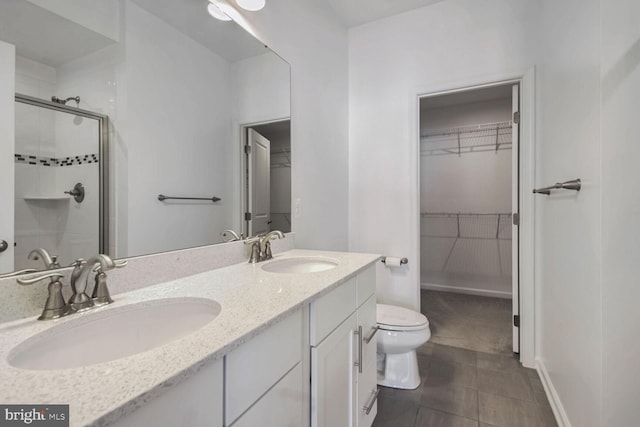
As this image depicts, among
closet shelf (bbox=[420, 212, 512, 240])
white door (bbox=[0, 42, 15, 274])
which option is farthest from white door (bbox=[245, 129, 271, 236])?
closet shelf (bbox=[420, 212, 512, 240])

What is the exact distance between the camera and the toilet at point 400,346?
64.3 inches

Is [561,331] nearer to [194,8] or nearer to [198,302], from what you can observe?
[198,302]

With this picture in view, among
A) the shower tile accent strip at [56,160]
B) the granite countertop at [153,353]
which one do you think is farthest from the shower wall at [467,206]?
the shower tile accent strip at [56,160]

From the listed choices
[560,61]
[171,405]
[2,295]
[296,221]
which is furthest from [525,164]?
[2,295]

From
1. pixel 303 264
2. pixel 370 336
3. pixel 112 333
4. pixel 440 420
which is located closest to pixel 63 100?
pixel 112 333

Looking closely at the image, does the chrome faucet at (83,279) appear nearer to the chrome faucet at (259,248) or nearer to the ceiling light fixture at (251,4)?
the chrome faucet at (259,248)

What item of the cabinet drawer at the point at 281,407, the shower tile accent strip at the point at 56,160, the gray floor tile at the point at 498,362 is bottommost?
the gray floor tile at the point at 498,362

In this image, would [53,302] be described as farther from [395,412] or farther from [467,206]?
[467,206]

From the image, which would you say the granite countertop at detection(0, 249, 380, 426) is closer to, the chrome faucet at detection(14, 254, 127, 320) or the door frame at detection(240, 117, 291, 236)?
the chrome faucet at detection(14, 254, 127, 320)

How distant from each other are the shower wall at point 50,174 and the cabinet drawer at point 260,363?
0.57 m

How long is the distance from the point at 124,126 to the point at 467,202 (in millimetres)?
3518

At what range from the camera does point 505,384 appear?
1.72 meters

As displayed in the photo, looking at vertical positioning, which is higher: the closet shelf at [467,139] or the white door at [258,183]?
the closet shelf at [467,139]

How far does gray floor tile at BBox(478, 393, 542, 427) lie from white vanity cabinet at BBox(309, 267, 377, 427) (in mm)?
596
